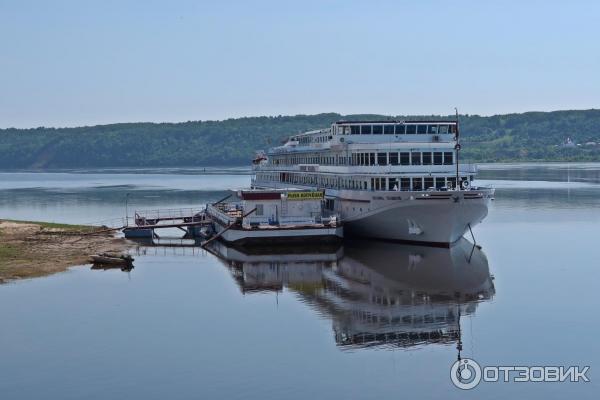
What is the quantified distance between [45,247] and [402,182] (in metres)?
29.9

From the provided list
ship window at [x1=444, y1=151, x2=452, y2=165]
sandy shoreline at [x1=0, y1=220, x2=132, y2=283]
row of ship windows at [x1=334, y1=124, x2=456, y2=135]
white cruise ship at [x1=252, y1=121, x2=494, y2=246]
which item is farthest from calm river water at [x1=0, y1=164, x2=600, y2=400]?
row of ship windows at [x1=334, y1=124, x2=456, y2=135]

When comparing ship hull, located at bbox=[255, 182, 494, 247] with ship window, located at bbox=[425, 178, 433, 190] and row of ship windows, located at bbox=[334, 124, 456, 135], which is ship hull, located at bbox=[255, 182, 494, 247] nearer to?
ship window, located at bbox=[425, 178, 433, 190]

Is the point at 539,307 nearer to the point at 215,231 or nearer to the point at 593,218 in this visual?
the point at 215,231

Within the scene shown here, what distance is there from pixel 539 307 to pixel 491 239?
31.3m

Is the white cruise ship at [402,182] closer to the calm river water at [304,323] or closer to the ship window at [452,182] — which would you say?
the ship window at [452,182]

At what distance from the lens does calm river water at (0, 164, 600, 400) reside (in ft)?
109

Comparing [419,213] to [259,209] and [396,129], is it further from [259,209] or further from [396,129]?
[259,209]

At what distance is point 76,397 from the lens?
3166 centimetres

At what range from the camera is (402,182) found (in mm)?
66188

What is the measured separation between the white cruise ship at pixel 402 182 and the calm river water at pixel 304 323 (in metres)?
2.12

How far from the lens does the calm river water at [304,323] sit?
109 ft
